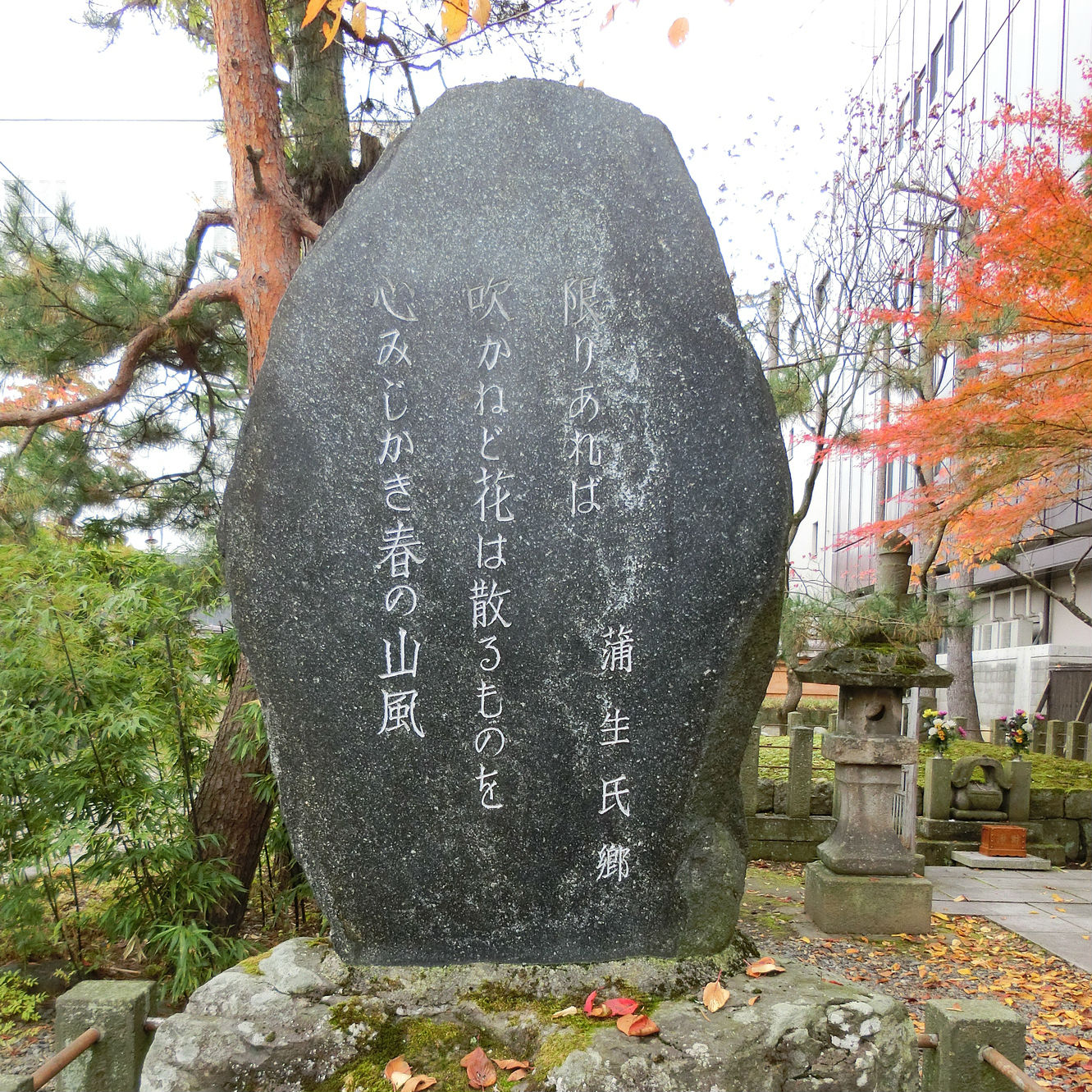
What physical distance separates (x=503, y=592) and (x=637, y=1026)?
4.23 feet

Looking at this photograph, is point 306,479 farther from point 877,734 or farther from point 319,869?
point 877,734

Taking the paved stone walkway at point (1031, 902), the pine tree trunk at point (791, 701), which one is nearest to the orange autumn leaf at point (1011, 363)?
the paved stone walkway at point (1031, 902)

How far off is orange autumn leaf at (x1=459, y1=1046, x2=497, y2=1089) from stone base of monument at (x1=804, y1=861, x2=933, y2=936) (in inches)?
158

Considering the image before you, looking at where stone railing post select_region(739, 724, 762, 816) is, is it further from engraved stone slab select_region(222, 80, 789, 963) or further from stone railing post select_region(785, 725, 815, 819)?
engraved stone slab select_region(222, 80, 789, 963)

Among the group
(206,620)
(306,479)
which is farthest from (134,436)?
(306,479)

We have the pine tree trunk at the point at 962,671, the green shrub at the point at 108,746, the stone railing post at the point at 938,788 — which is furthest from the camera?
the pine tree trunk at the point at 962,671

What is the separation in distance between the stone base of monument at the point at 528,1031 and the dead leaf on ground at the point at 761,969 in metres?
0.03

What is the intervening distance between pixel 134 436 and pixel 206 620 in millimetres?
2002

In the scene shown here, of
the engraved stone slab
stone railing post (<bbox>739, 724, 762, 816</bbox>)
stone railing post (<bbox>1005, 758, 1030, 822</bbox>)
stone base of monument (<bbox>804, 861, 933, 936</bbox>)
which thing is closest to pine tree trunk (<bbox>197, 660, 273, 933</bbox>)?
the engraved stone slab

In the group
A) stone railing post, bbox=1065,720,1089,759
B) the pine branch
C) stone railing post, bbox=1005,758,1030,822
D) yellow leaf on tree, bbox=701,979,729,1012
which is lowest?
yellow leaf on tree, bbox=701,979,729,1012

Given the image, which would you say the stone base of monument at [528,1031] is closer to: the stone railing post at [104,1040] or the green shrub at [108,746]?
the stone railing post at [104,1040]

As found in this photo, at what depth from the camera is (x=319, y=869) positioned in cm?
269

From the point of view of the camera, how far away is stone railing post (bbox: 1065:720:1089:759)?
10.2 m

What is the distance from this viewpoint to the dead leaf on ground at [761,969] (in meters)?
2.66
